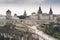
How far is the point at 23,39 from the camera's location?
4431 cm

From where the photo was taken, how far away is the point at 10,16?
73.4 m

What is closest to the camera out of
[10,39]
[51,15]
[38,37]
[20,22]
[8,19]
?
[38,37]

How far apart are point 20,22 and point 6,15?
32.4 ft

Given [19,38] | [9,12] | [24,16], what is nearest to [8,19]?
[9,12]

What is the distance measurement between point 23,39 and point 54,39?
916 centimetres

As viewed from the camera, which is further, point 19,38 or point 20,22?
point 20,22

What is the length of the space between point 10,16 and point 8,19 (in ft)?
11.3

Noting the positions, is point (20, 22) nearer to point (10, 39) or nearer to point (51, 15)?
point (51, 15)

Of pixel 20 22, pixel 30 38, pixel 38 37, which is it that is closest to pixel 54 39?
pixel 38 37

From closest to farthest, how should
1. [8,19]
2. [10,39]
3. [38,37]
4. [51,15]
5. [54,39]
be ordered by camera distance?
[54,39] → [38,37] → [10,39] → [8,19] → [51,15]

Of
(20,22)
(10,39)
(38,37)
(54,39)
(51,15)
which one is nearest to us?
(54,39)

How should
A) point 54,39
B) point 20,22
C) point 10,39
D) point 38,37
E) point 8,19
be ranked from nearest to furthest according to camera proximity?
point 54,39 → point 38,37 → point 10,39 → point 20,22 → point 8,19

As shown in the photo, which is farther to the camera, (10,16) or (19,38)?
(10,16)

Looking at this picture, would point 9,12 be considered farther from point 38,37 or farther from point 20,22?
point 38,37
